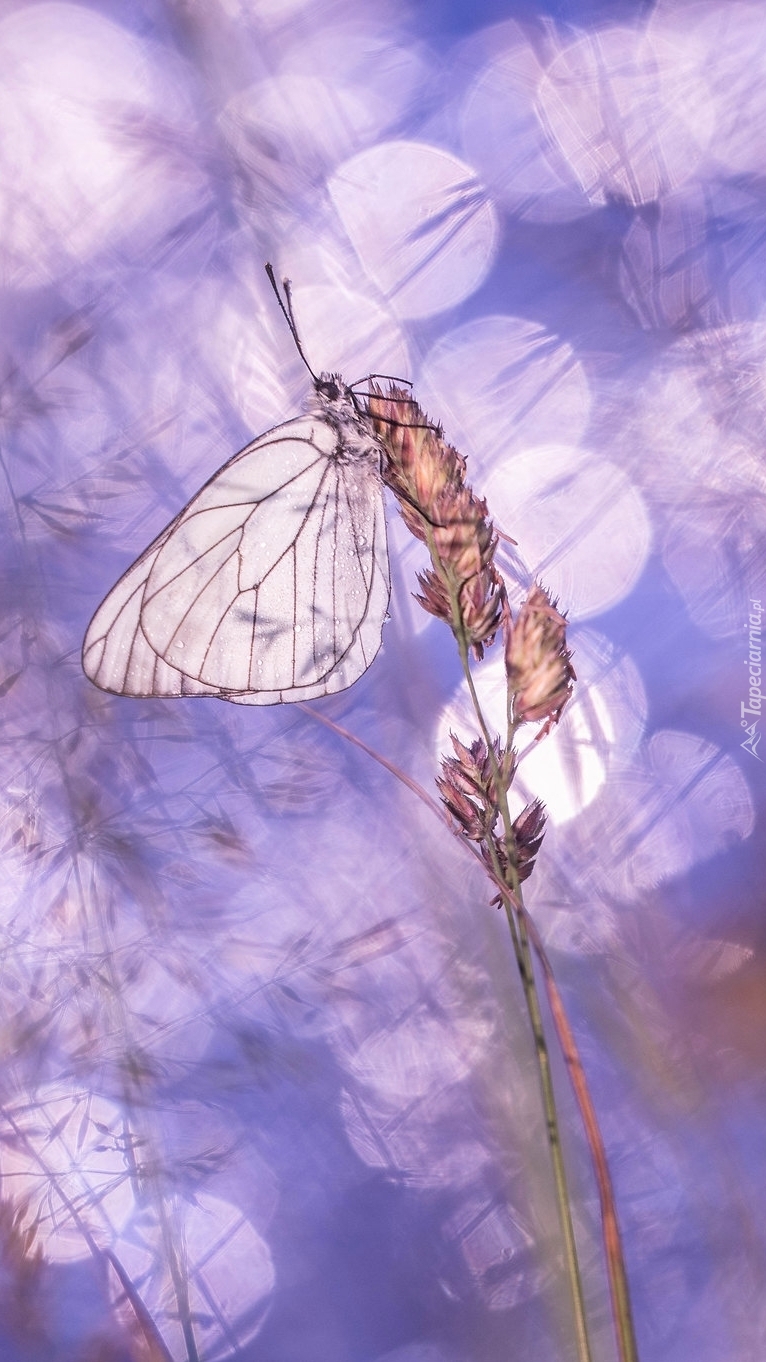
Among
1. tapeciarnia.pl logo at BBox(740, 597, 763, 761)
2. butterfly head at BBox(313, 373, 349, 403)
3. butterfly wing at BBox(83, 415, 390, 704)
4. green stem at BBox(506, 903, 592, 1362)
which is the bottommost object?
green stem at BBox(506, 903, 592, 1362)

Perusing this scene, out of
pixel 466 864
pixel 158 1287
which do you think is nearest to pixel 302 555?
pixel 466 864

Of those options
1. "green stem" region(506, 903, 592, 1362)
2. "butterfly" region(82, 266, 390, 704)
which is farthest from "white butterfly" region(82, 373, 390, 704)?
"green stem" region(506, 903, 592, 1362)

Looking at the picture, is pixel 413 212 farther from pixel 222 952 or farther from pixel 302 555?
pixel 222 952

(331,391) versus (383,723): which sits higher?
(331,391)

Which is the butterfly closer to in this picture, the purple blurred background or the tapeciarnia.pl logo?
Answer: the purple blurred background

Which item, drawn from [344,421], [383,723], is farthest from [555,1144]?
[344,421]

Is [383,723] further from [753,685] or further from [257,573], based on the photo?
[753,685]

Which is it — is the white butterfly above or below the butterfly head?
below

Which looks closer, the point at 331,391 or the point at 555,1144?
the point at 555,1144

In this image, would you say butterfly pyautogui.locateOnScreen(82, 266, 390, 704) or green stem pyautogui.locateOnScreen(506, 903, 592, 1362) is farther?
butterfly pyautogui.locateOnScreen(82, 266, 390, 704)
